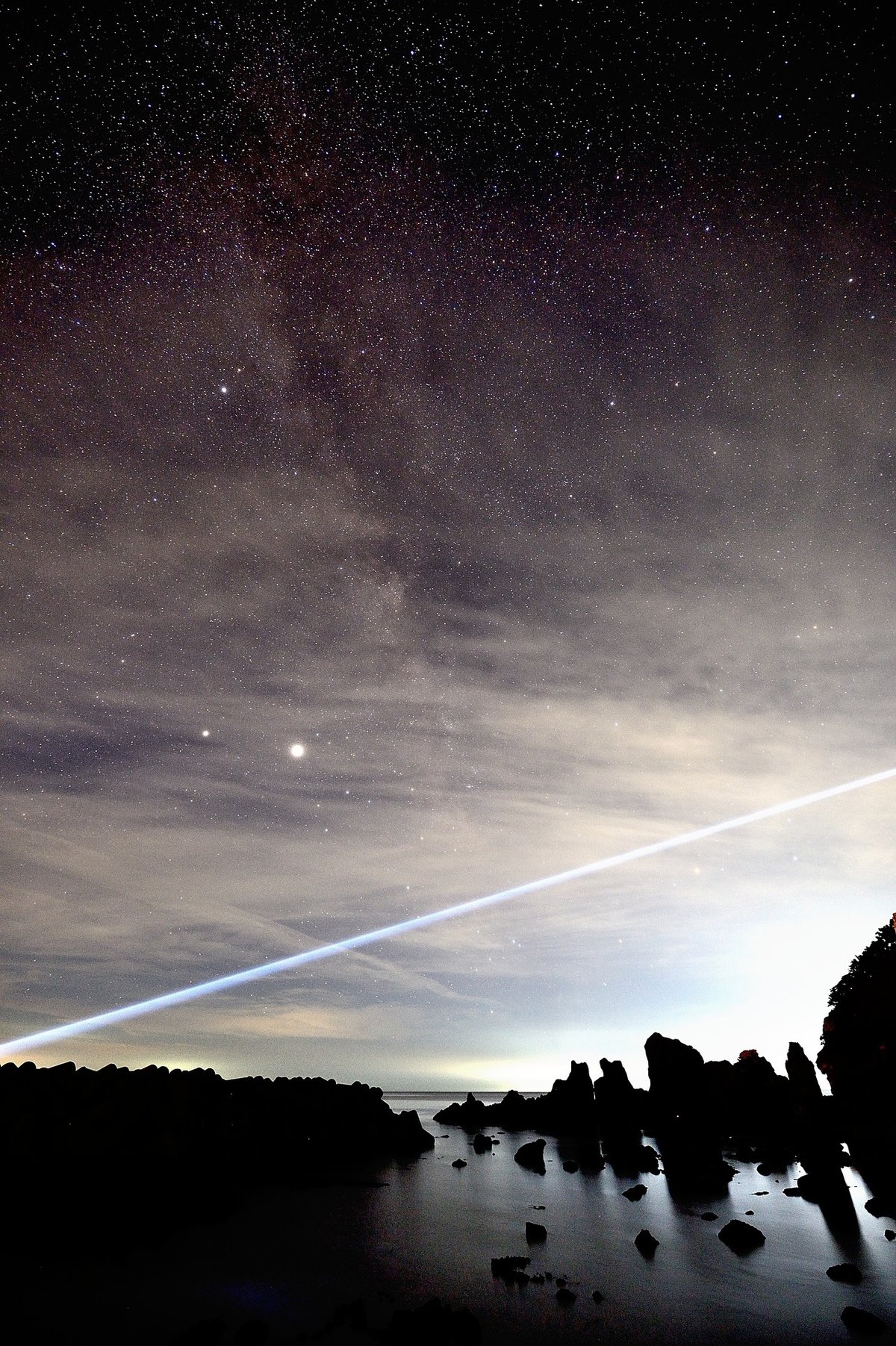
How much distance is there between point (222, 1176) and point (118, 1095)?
11250 mm

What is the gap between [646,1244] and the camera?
32.0m

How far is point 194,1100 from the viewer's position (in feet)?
159

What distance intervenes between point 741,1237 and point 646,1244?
16.5 feet

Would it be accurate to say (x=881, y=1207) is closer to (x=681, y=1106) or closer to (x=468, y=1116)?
(x=681, y=1106)

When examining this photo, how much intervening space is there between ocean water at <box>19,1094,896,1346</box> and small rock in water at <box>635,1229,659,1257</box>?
34cm

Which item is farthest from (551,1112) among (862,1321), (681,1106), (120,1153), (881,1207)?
(862,1321)

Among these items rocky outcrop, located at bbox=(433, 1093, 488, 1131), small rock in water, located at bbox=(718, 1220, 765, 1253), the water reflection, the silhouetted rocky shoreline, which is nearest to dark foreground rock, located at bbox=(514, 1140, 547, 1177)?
the silhouetted rocky shoreline

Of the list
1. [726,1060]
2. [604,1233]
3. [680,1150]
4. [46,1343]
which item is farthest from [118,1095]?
[726,1060]

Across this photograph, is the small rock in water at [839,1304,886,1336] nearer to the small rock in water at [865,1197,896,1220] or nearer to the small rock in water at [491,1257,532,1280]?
the small rock in water at [491,1257,532,1280]

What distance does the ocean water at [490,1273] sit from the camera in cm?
2159

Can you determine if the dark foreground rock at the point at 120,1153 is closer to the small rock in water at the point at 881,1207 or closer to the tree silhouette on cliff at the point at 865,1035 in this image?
the small rock in water at the point at 881,1207

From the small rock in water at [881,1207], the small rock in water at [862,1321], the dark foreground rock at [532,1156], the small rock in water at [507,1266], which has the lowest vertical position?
the small rock in water at [862,1321]

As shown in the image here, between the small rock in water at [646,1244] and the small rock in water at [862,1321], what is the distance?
1150 centimetres

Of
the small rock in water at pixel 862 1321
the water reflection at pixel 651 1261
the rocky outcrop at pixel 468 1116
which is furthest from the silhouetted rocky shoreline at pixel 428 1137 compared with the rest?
the rocky outcrop at pixel 468 1116
